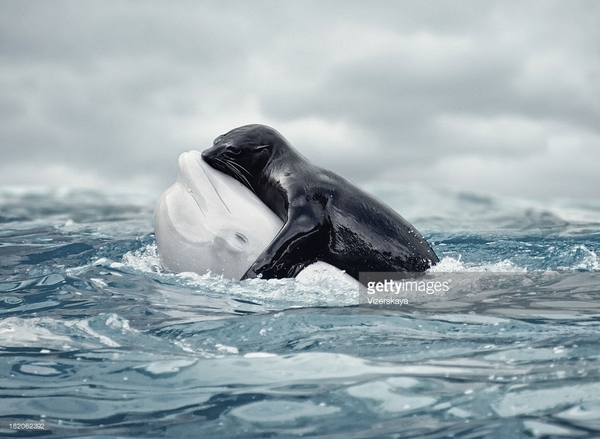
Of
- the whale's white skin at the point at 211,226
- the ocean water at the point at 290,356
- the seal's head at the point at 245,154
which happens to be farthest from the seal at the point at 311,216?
the ocean water at the point at 290,356

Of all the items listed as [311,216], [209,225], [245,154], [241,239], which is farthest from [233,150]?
[311,216]

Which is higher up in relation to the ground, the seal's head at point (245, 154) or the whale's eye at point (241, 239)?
the seal's head at point (245, 154)

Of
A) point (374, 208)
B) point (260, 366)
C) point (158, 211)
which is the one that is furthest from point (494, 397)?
point (158, 211)

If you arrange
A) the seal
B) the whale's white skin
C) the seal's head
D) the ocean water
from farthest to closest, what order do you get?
the seal's head < the whale's white skin < the seal < the ocean water

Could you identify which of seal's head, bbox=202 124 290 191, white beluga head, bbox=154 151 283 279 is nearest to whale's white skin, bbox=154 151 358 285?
white beluga head, bbox=154 151 283 279

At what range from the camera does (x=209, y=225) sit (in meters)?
6.96

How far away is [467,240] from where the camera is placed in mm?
11016

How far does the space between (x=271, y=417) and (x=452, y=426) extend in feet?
2.68

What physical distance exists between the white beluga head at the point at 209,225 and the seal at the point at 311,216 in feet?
0.65

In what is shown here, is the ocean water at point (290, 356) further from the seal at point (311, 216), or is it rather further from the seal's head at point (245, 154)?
the seal's head at point (245, 154)

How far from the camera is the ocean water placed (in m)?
3.65

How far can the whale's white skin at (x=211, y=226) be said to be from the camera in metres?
6.89

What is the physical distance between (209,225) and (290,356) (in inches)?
104

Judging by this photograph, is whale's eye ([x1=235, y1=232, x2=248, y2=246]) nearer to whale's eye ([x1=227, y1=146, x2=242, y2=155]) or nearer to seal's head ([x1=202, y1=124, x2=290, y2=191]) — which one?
seal's head ([x1=202, y1=124, x2=290, y2=191])
